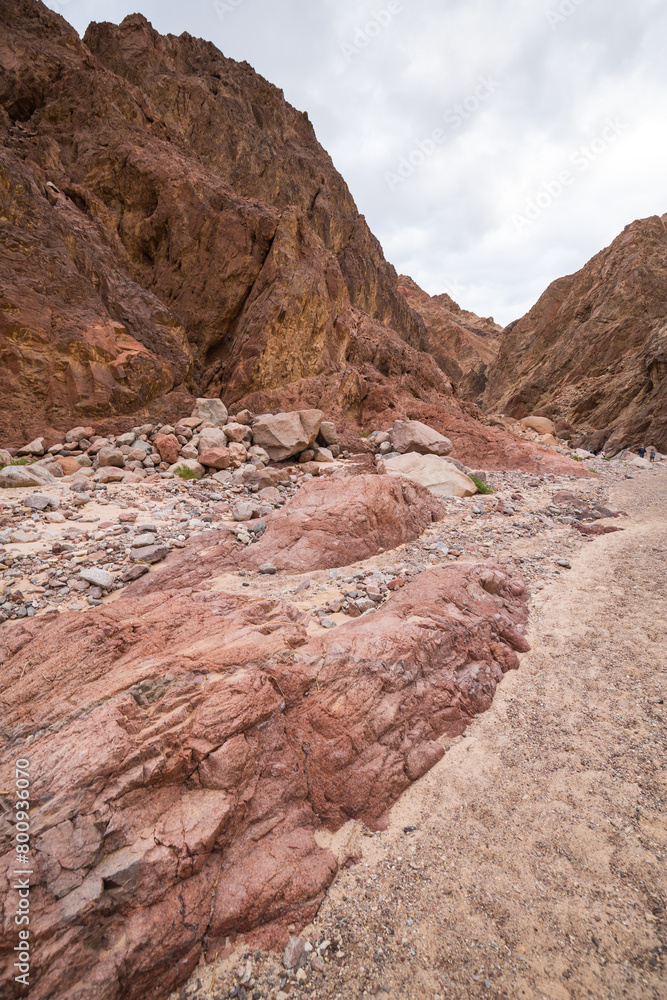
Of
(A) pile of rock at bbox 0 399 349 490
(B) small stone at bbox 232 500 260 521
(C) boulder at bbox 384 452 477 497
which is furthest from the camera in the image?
(C) boulder at bbox 384 452 477 497

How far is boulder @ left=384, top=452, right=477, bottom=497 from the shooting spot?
897 centimetres

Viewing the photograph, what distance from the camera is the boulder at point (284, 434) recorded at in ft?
35.1

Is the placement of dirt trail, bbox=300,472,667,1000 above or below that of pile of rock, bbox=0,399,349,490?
below

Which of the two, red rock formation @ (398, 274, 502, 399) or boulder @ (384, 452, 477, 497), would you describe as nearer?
boulder @ (384, 452, 477, 497)

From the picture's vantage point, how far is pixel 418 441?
12.5m

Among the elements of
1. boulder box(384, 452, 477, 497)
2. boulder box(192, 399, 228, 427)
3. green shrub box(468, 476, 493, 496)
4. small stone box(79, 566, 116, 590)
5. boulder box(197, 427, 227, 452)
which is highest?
boulder box(192, 399, 228, 427)

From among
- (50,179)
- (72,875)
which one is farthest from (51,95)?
(72,875)

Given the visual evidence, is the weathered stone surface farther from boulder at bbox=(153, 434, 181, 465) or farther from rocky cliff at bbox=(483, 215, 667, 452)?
rocky cliff at bbox=(483, 215, 667, 452)

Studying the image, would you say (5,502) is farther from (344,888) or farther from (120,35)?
Result: (120,35)

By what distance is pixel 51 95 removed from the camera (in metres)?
12.6

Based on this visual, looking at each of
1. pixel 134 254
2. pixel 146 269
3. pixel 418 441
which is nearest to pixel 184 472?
pixel 418 441

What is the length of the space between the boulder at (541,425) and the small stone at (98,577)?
1063 inches

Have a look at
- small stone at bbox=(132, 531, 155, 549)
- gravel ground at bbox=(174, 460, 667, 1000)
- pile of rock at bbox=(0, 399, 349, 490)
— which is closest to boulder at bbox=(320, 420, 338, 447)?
pile of rock at bbox=(0, 399, 349, 490)

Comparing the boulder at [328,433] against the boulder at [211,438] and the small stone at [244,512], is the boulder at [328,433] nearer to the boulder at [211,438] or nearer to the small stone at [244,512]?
the boulder at [211,438]
